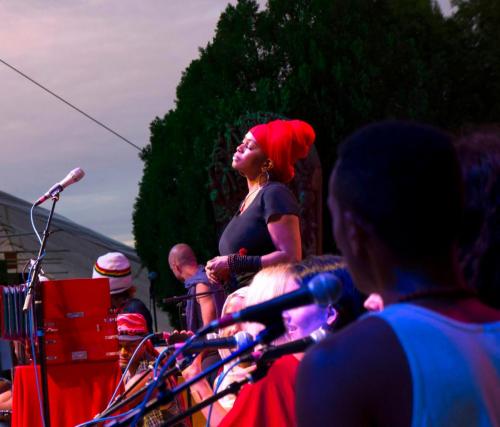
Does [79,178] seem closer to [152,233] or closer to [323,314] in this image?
[323,314]

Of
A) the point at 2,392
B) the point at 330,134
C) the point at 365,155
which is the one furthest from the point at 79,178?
the point at 330,134

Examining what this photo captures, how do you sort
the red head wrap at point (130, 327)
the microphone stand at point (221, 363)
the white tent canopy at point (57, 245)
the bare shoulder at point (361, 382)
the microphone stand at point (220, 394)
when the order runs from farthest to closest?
the white tent canopy at point (57, 245)
the red head wrap at point (130, 327)
the microphone stand at point (220, 394)
the microphone stand at point (221, 363)
the bare shoulder at point (361, 382)

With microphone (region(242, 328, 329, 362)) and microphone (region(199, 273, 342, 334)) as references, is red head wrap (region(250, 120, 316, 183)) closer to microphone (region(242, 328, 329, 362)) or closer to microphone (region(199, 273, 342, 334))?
microphone (region(242, 328, 329, 362))

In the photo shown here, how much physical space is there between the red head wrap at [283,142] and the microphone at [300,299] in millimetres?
2706

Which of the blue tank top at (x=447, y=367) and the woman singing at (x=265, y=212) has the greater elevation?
the woman singing at (x=265, y=212)

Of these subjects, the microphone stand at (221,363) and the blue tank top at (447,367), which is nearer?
the blue tank top at (447,367)

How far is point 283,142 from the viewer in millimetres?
4289

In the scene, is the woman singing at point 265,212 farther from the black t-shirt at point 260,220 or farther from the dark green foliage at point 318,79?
the dark green foliage at point 318,79

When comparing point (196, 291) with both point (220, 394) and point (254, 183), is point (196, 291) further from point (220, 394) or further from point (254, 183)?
point (220, 394)

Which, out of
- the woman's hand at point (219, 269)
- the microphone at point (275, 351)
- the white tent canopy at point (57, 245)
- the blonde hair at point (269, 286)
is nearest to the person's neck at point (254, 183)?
→ the woman's hand at point (219, 269)

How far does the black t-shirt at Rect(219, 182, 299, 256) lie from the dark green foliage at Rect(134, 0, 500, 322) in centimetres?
699

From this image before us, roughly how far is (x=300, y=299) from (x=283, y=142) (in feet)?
9.16

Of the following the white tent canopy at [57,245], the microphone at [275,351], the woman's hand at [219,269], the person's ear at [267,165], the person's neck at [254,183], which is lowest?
the microphone at [275,351]

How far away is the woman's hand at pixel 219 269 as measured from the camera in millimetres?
3969
